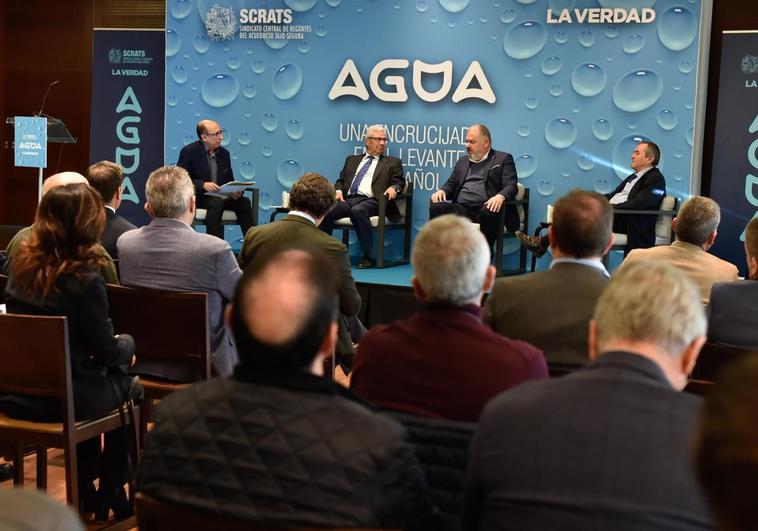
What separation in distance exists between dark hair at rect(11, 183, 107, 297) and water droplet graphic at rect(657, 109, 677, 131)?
18.9 ft

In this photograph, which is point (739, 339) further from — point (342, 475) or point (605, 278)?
point (342, 475)

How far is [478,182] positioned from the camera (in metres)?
8.14

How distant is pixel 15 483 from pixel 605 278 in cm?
231

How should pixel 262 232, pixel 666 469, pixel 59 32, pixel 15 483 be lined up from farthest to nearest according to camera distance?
pixel 59 32 → pixel 262 232 → pixel 15 483 → pixel 666 469

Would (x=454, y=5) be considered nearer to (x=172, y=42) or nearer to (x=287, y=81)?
(x=287, y=81)

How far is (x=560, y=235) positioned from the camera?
3.14 m

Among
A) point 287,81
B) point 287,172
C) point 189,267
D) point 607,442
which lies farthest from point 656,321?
point 287,81

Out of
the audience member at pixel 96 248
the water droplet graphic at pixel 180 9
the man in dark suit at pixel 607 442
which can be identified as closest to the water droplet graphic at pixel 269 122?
the water droplet graphic at pixel 180 9

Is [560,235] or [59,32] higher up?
[59,32]

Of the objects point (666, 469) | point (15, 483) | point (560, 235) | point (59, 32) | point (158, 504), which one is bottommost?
point (15, 483)

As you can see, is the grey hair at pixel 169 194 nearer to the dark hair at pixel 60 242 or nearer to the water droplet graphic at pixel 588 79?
the dark hair at pixel 60 242

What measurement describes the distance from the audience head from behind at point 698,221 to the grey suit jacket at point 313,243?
145cm

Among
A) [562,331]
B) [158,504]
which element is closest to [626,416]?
[158,504]

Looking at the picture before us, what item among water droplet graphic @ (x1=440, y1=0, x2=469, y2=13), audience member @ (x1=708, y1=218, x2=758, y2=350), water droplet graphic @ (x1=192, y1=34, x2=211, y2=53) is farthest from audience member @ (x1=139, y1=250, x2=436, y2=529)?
water droplet graphic @ (x1=192, y1=34, x2=211, y2=53)
